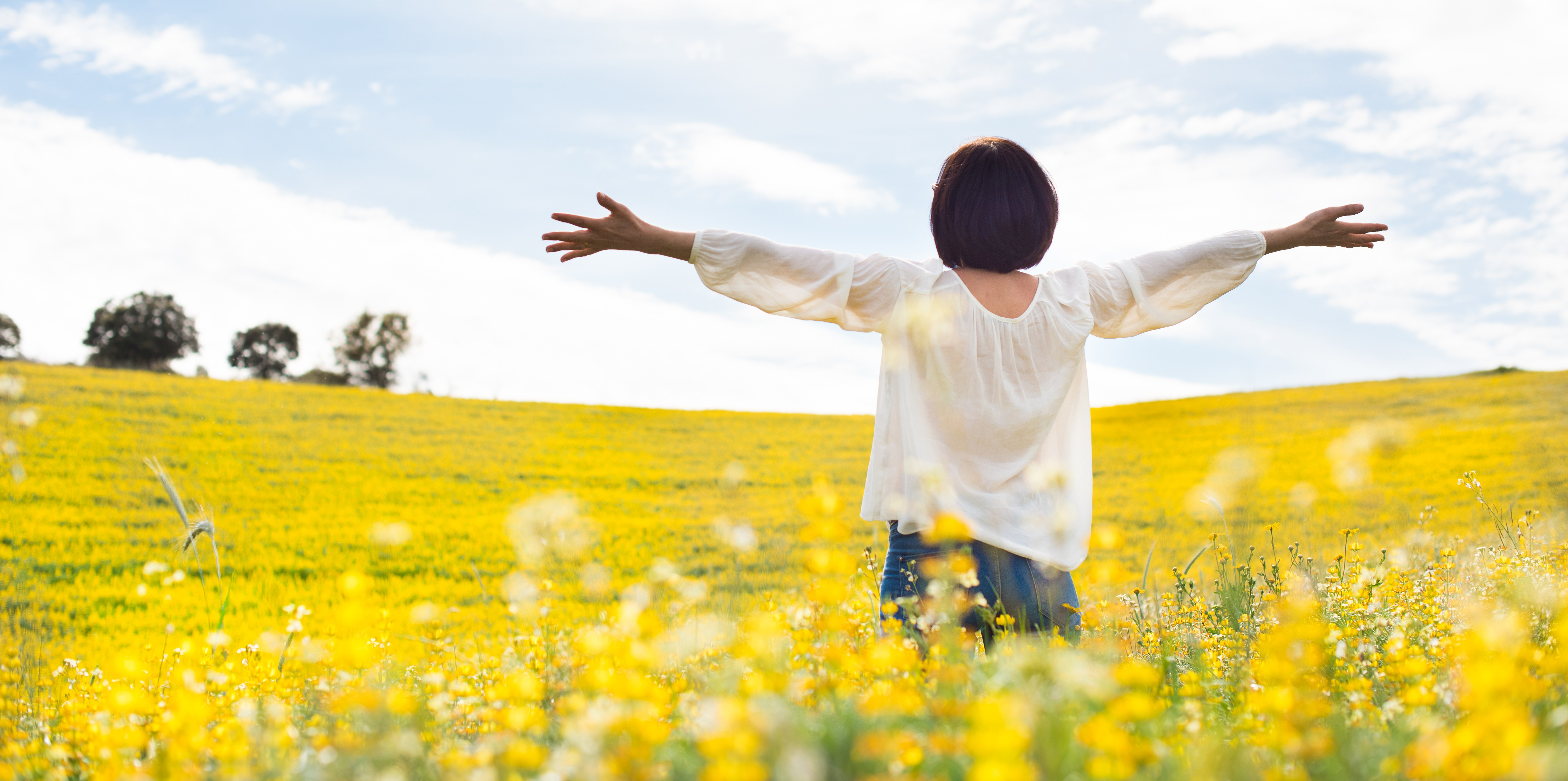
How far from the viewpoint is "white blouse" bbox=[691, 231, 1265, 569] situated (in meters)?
2.86

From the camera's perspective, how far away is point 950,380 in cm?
287

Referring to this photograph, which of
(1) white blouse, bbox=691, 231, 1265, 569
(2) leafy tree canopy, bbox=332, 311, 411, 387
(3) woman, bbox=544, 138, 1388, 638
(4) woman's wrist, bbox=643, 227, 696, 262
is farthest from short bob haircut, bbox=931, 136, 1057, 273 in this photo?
(2) leafy tree canopy, bbox=332, 311, 411, 387

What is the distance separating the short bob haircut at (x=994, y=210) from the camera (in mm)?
2936

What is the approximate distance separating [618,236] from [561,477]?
14373 mm

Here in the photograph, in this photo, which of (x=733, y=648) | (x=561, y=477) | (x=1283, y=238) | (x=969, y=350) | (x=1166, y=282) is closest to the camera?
(x=969, y=350)

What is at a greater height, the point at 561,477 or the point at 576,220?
the point at 576,220

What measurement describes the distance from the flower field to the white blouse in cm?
18

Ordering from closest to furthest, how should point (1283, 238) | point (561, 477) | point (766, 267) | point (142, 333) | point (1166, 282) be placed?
point (766, 267) → point (1166, 282) → point (1283, 238) → point (561, 477) → point (142, 333)

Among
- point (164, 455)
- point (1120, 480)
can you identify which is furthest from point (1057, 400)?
point (164, 455)

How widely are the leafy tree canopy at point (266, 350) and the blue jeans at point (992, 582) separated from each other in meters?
65.7

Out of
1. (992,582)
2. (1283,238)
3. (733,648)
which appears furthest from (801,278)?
(1283,238)

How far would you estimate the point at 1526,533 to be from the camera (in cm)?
535

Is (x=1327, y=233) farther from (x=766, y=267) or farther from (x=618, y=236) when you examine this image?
(x=618, y=236)

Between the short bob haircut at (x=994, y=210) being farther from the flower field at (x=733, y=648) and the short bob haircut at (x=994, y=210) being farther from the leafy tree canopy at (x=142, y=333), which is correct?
the leafy tree canopy at (x=142, y=333)
